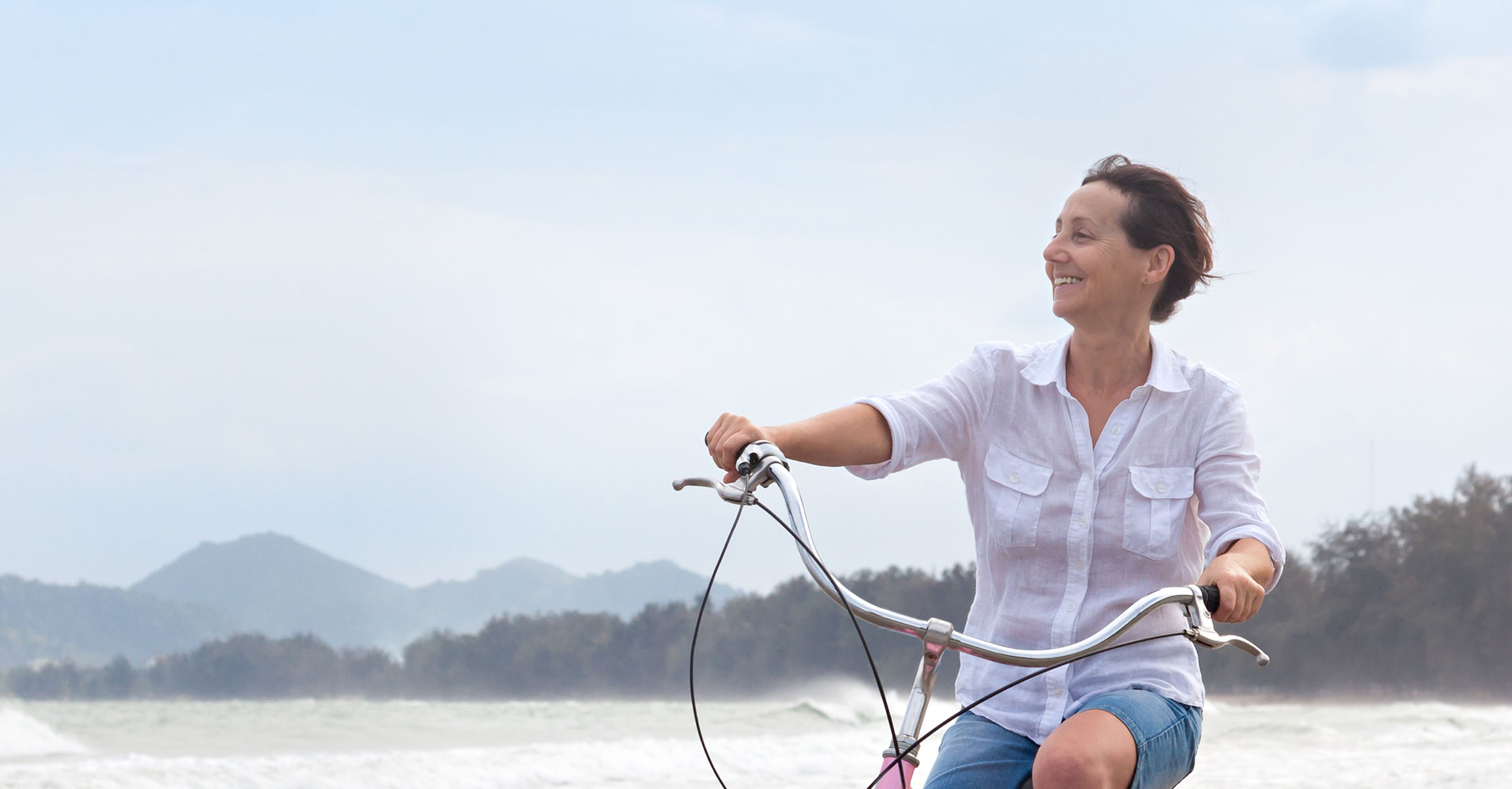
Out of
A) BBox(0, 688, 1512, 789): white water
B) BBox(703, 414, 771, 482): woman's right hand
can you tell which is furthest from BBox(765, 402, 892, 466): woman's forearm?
BBox(0, 688, 1512, 789): white water

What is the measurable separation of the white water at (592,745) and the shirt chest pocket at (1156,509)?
7.80 meters

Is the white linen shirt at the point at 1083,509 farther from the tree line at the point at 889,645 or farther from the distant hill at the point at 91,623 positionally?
the distant hill at the point at 91,623

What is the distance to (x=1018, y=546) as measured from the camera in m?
2.17

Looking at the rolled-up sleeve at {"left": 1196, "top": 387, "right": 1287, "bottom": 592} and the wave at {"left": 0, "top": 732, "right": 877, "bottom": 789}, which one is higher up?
the rolled-up sleeve at {"left": 1196, "top": 387, "right": 1287, "bottom": 592}

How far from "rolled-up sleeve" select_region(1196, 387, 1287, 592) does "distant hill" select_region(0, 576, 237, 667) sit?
139 ft

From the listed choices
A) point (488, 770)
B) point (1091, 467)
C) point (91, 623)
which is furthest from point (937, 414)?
point (91, 623)

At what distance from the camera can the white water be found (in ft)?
37.0

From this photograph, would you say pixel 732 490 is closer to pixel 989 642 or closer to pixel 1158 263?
pixel 989 642

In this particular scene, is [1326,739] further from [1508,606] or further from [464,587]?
[464,587]

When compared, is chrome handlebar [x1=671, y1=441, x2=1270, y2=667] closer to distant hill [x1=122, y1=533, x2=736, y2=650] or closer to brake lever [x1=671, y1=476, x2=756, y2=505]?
brake lever [x1=671, y1=476, x2=756, y2=505]

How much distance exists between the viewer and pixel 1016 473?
2.23 meters

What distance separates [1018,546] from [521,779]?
11.0 m

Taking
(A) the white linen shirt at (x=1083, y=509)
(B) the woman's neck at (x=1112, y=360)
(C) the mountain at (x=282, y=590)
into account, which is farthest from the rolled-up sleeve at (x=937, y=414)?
(C) the mountain at (x=282, y=590)

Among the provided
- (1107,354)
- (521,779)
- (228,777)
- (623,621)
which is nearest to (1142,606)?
Answer: (1107,354)
